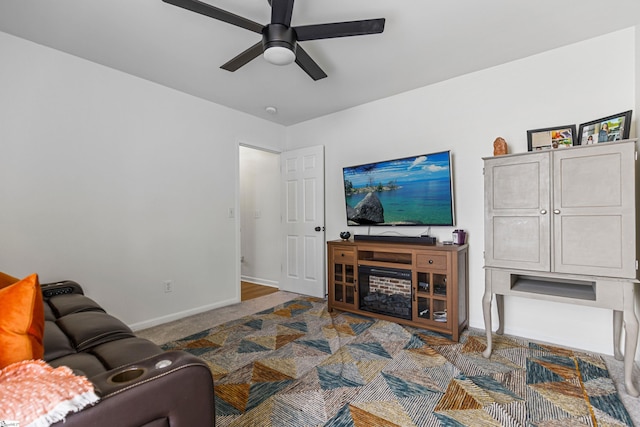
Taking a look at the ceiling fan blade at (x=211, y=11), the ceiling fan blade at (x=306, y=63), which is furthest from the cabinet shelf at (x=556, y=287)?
the ceiling fan blade at (x=211, y=11)

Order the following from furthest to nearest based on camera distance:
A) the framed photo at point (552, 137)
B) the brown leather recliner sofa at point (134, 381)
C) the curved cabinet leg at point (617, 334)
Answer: the framed photo at point (552, 137) → the curved cabinet leg at point (617, 334) → the brown leather recliner sofa at point (134, 381)

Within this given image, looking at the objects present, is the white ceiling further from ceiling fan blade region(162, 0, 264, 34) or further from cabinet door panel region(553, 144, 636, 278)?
cabinet door panel region(553, 144, 636, 278)

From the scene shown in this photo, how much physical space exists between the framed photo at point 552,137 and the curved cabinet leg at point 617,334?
1.31 m

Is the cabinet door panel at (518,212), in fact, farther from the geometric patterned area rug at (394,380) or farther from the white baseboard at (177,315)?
the white baseboard at (177,315)

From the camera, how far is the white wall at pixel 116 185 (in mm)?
2359

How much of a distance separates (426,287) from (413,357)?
2.26ft

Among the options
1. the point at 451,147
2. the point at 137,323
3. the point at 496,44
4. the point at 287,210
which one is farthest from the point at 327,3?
the point at 137,323

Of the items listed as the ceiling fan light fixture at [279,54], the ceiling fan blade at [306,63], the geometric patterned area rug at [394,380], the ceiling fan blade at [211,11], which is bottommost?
the geometric patterned area rug at [394,380]

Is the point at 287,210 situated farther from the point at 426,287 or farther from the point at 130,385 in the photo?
the point at 130,385

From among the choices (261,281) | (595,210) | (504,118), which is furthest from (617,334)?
(261,281)

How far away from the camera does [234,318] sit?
327 cm

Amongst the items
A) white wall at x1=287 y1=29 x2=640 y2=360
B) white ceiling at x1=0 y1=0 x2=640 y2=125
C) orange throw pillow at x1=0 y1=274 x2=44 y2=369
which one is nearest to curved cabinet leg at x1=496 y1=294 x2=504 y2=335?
white wall at x1=287 y1=29 x2=640 y2=360

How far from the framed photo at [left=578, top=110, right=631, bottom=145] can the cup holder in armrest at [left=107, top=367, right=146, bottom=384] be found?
301 cm

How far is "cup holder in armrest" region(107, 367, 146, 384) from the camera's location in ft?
2.93
